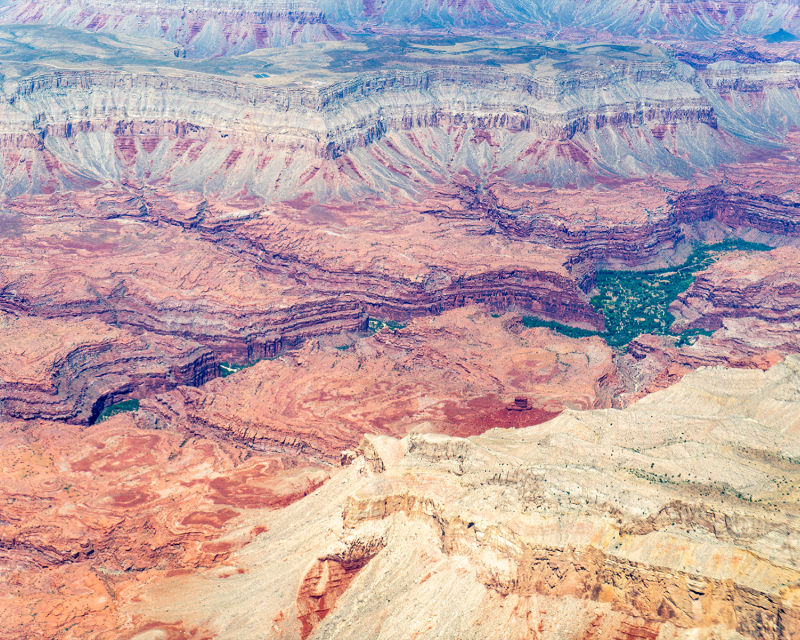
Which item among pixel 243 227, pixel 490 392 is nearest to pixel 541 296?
pixel 490 392

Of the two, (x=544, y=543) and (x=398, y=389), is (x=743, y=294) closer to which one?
(x=398, y=389)

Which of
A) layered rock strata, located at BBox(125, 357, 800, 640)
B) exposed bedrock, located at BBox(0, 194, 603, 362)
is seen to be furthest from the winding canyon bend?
exposed bedrock, located at BBox(0, 194, 603, 362)

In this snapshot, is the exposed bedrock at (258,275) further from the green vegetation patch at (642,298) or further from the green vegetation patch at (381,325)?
the green vegetation patch at (642,298)

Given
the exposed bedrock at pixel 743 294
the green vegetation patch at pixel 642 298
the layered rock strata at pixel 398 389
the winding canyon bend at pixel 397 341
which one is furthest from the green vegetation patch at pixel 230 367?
the exposed bedrock at pixel 743 294

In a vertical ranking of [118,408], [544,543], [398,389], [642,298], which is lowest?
[118,408]

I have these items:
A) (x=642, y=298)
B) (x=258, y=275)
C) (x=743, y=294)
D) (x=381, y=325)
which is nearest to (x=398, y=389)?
(x=381, y=325)

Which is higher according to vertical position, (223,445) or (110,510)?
(223,445)

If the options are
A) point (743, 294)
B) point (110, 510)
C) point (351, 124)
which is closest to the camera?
point (110, 510)
